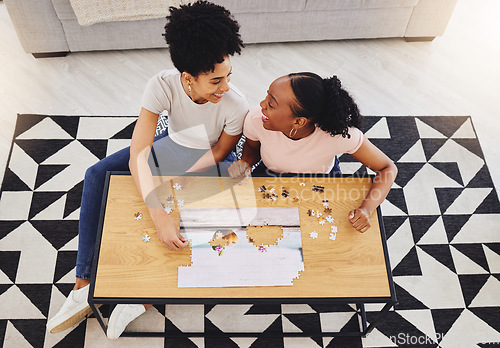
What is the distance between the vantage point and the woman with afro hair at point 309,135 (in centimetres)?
165

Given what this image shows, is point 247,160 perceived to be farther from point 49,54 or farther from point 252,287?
point 49,54

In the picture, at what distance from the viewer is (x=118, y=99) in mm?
2916

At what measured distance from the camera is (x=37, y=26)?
2.85m

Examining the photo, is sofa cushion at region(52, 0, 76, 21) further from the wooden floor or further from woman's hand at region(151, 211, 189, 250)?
woman's hand at region(151, 211, 189, 250)

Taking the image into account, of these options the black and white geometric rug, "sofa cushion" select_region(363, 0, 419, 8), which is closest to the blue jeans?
the black and white geometric rug

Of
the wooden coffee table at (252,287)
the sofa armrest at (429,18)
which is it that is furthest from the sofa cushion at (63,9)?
the sofa armrest at (429,18)

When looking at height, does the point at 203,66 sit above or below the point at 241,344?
above

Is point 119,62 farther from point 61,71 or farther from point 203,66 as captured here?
point 203,66

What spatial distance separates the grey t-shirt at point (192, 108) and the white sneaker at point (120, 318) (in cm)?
84

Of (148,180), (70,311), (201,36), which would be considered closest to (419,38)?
(201,36)

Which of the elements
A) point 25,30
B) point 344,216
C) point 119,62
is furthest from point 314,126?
point 25,30

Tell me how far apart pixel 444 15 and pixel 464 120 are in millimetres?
764

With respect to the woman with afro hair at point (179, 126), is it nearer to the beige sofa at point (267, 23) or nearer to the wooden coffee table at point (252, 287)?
the wooden coffee table at point (252, 287)

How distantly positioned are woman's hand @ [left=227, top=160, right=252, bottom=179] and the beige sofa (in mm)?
1329
